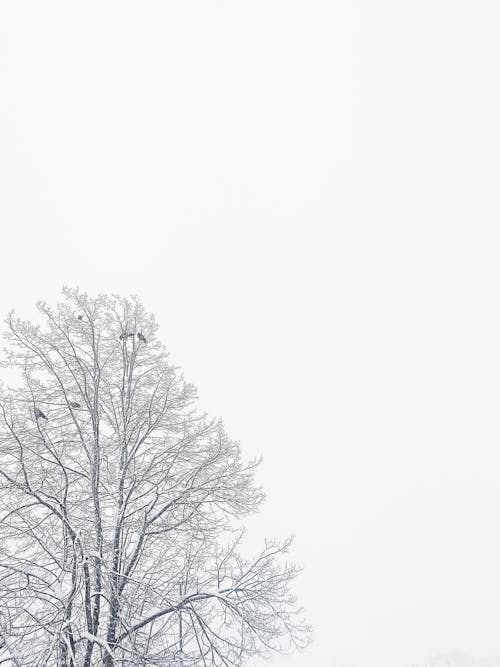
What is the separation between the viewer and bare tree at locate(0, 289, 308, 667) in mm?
6008

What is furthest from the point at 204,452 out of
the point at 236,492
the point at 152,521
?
the point at 152,521

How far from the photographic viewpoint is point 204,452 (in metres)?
7.66

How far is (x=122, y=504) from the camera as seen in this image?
23.2 feet

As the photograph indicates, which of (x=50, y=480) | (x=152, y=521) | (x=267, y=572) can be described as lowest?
(x=267, y=572)

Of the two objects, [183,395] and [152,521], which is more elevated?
[183,395]

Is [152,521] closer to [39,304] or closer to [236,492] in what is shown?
[236,492]

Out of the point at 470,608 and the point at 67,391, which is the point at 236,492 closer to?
the point at 67,391

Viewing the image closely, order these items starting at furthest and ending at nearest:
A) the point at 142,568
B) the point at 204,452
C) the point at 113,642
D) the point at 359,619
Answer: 1. the point at 359,619
2. the point at 204,452
3. the point at 142,568
4. the point at 113,642

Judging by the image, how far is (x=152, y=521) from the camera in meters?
6.86

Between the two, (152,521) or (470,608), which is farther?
(470,608)

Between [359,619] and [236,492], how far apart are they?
138m

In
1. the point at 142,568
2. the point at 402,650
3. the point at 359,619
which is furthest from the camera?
the point at 359,619

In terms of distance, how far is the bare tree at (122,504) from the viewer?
237 inches

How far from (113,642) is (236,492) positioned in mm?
2338
